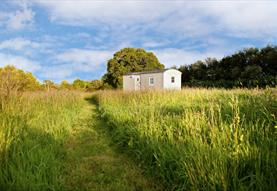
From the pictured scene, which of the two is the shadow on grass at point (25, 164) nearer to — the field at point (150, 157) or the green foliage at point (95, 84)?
the field at point (150, 157)

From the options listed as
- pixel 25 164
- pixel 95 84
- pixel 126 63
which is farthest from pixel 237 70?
pixel 25 164

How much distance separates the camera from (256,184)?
1997mm

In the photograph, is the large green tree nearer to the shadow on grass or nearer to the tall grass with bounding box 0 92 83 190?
the tall grass with bounding box 0 92 83 190

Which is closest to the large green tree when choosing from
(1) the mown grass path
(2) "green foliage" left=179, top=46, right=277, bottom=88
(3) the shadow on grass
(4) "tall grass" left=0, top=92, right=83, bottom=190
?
(2) "green foliage" left=179, top=46, right=277, bottom=88

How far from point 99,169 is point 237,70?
2163 centimetres

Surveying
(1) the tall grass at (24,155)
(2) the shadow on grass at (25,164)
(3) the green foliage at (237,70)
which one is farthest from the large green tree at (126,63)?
(2) the shadow on grass at (25,164)

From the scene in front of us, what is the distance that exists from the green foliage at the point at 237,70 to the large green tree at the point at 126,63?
6602 mm

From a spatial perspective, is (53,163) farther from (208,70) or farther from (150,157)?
(208,70)

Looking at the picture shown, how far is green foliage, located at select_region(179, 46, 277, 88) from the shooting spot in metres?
20.1

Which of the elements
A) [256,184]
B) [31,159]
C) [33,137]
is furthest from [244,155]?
[33,137]

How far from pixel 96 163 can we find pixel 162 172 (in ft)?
3.68

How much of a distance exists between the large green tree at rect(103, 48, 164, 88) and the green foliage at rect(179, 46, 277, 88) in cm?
660

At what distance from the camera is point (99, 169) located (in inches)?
127

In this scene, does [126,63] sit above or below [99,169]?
above
